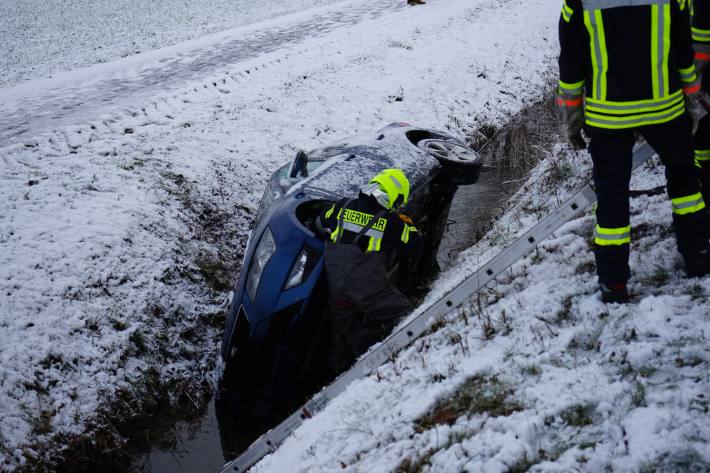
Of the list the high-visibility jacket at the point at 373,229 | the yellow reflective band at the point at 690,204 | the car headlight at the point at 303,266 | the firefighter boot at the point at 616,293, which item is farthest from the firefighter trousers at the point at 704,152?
the car headlight at the point at 303,266

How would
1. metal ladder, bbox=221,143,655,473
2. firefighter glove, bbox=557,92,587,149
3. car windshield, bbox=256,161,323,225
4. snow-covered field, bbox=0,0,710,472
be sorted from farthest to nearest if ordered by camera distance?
1. car windshield, bbox=256,161,323,225
2. metal ladder, bbox=221,143,655,473
3. firefighter glove, bbox=557,92,587,149
4. snow-covered field, bbox=0,0,710,472

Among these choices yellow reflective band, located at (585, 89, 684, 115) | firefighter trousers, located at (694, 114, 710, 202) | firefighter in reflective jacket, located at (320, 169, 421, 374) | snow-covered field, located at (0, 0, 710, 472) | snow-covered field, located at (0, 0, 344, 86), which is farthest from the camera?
snow-covered field, located at (0, 0, 344, 86)

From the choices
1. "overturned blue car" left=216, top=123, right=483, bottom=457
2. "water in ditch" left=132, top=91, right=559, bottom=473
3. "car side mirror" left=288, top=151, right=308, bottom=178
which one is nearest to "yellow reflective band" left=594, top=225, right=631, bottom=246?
"overturned blue car" left=216, top=123, right=483, bottom=457

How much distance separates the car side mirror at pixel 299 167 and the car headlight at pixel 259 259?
A: 135cm

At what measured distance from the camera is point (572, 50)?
3217 millimetres

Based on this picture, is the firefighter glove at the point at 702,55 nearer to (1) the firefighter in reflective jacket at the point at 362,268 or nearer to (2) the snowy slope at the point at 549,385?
(2) the snowy slope at the point at 549,385

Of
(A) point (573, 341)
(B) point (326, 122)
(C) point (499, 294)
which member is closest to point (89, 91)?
(B) point (326, 122)

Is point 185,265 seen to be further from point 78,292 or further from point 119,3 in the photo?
point 119,3

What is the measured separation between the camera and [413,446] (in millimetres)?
2912

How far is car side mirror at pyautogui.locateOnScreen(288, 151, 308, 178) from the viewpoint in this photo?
20.5 feet

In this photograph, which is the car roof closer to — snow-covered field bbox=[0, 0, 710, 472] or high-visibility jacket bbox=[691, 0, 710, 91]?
snow-covered field bbox=[0, 0, 710, 472]

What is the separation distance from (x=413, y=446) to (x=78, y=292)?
4477 mm

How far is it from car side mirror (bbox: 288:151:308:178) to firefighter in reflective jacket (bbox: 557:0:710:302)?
341 cm

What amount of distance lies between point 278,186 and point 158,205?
7.52ft
